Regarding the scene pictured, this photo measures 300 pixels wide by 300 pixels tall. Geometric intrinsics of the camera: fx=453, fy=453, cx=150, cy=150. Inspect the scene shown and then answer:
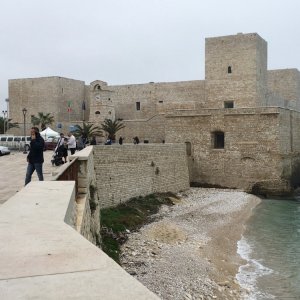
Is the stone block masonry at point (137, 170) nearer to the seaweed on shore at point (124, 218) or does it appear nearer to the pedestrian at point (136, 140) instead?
the seaweed on shore at point (124, 218)

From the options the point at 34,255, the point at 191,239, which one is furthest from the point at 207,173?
the point at 34,255

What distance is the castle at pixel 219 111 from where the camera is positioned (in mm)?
23000

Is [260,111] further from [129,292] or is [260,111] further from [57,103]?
[129,292]

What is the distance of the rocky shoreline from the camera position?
9328mm

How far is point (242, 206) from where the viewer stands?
1923cm

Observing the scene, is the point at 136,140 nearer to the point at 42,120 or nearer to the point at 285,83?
the point at 42,120

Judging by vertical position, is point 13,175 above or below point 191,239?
above

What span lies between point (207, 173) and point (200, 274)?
46.9ft

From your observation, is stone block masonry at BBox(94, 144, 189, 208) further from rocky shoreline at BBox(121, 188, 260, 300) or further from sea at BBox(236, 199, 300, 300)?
sea at BBox(236, 199, 300, 300)

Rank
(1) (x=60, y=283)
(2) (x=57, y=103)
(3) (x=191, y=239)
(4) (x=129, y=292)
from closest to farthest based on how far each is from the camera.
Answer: (4) (x=129, y=292)
(1) (x=60, y=283)
(3) (x=191, y=239)
(2) (x=57, y=103)

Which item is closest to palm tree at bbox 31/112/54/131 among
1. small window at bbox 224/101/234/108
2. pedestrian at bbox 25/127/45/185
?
small window at bbox 224/101/234/108

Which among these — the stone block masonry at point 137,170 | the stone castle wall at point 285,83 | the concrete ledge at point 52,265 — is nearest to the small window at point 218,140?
the stone block masonry at point 137,170

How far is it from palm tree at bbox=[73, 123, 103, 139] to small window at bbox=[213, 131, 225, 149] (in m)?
7.92

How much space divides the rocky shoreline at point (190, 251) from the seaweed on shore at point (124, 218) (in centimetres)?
27
